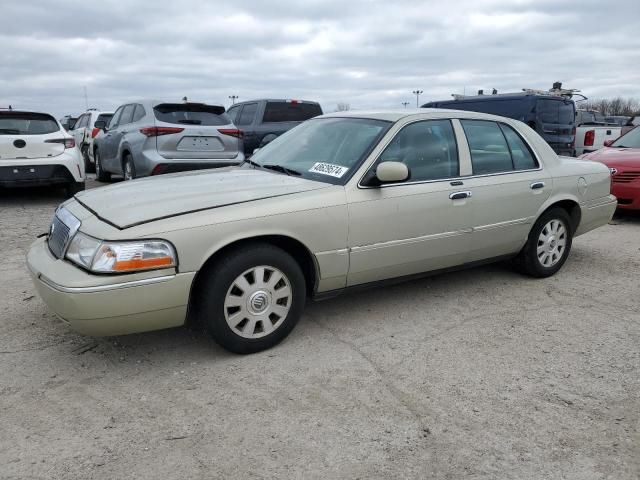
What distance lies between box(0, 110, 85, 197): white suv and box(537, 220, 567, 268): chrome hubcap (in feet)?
23.4

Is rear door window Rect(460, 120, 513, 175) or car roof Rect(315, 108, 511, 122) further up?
car roof Rect(315, 108, 511, 122)

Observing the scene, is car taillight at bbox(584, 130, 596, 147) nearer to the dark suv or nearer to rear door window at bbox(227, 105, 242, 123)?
the dark suv

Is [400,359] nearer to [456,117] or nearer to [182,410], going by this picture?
[182,410]

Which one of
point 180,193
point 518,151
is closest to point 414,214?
point 518,151

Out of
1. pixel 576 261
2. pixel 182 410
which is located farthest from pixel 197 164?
pixel 182 410

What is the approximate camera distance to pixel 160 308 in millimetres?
3111

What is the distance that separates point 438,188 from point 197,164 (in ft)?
17.0

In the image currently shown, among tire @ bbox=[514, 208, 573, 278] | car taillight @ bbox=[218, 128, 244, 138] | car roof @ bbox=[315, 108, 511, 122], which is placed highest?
car roof @ bbox=[315, 108, 511, 122]

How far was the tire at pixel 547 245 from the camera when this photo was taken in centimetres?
490

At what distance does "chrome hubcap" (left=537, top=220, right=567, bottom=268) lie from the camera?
496 centimetres

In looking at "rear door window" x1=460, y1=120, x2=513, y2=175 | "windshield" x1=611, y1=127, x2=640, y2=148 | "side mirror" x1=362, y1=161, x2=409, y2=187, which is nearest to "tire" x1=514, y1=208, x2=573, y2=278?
"rear door window" x1=460, y1=120, x2=513, y2=175

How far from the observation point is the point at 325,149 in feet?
13.8

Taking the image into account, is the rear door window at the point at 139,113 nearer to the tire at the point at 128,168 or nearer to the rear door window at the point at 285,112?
the tire at the point at 128,168

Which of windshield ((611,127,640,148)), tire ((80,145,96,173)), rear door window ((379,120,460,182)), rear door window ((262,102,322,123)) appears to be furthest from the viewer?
tire ((80,145,96,173))
